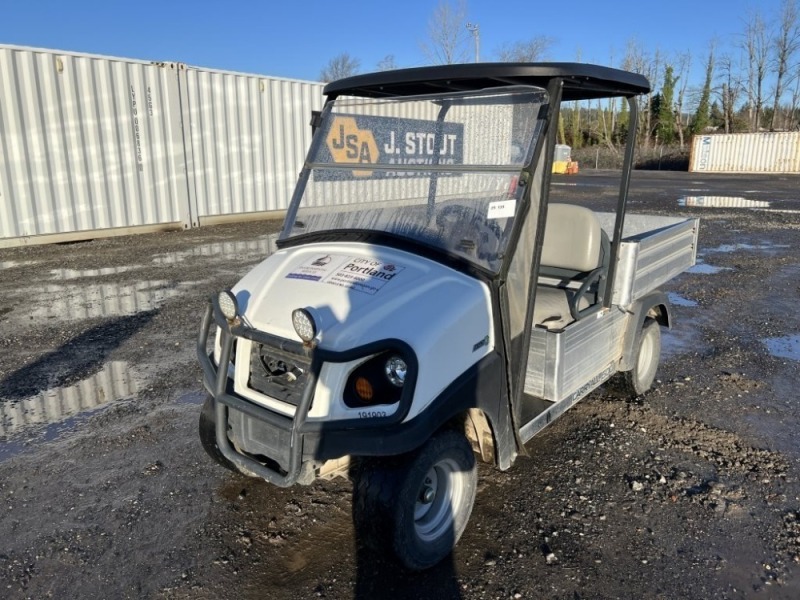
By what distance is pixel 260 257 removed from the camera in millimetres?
9539

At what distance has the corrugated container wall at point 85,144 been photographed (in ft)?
32.3

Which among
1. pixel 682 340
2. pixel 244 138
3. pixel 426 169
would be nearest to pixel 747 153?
pixel 244 138

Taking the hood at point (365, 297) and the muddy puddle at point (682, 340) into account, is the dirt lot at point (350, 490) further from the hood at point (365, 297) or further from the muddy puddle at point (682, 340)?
the hood at point (365, 297)

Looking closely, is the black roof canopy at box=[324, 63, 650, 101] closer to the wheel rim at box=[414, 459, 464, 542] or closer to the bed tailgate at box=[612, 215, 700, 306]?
the bed tailgate at box=[612, 215, 700, 306]

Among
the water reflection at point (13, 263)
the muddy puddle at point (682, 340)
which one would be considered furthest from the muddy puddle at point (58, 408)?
the water reflection at point (13, 263)

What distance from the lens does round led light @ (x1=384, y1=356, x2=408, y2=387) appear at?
234 centimetres

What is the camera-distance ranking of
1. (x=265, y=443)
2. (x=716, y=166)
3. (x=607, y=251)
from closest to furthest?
(x=265, y=443), (x=607, y=251), (x=716, y=166)

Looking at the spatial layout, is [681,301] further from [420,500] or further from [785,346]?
[420,500]

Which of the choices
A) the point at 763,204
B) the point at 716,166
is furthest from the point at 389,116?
the point at 716,166

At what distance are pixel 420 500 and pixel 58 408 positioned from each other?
292 centimetres

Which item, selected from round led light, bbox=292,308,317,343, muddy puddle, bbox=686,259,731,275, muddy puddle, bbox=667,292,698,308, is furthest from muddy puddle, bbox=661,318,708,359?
round led light, bbox=292,308,317,343

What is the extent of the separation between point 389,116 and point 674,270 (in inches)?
99.0

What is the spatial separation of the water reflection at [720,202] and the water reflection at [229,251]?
12.1 metres

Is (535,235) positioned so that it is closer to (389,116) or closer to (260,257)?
(389,116)
